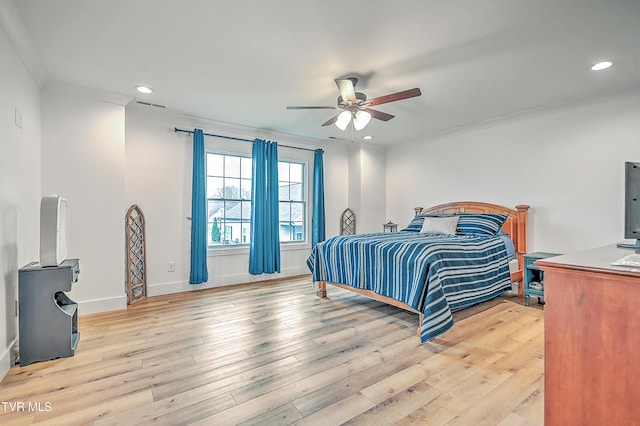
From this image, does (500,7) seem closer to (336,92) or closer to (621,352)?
(336,92)

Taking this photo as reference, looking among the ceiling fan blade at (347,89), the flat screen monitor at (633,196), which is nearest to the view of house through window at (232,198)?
the ceiling fan blade at (347,89)

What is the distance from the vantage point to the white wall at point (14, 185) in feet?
6.91

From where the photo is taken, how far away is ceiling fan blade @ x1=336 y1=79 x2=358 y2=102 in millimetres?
2711

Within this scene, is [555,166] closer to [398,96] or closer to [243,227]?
[398,96]

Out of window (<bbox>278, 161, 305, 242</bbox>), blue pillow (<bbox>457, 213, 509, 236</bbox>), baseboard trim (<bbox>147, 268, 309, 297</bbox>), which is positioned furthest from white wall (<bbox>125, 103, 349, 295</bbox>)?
blue pillow (<bbox>457, 213, 509, 236</bbox>)

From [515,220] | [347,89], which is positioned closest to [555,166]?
[515,220]

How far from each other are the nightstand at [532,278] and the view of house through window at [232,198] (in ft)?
11.2

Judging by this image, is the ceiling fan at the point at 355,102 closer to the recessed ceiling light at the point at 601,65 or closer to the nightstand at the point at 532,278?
the recessed ceiling light at the point at 601,65

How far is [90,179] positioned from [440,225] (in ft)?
14.1

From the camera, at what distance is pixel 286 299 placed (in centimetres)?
377

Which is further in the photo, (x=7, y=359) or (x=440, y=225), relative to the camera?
(x=440, y=225)

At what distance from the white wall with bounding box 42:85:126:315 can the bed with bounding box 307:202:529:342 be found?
232 centimetres

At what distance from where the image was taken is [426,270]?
265 cm

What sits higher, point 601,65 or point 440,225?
point 601,65
